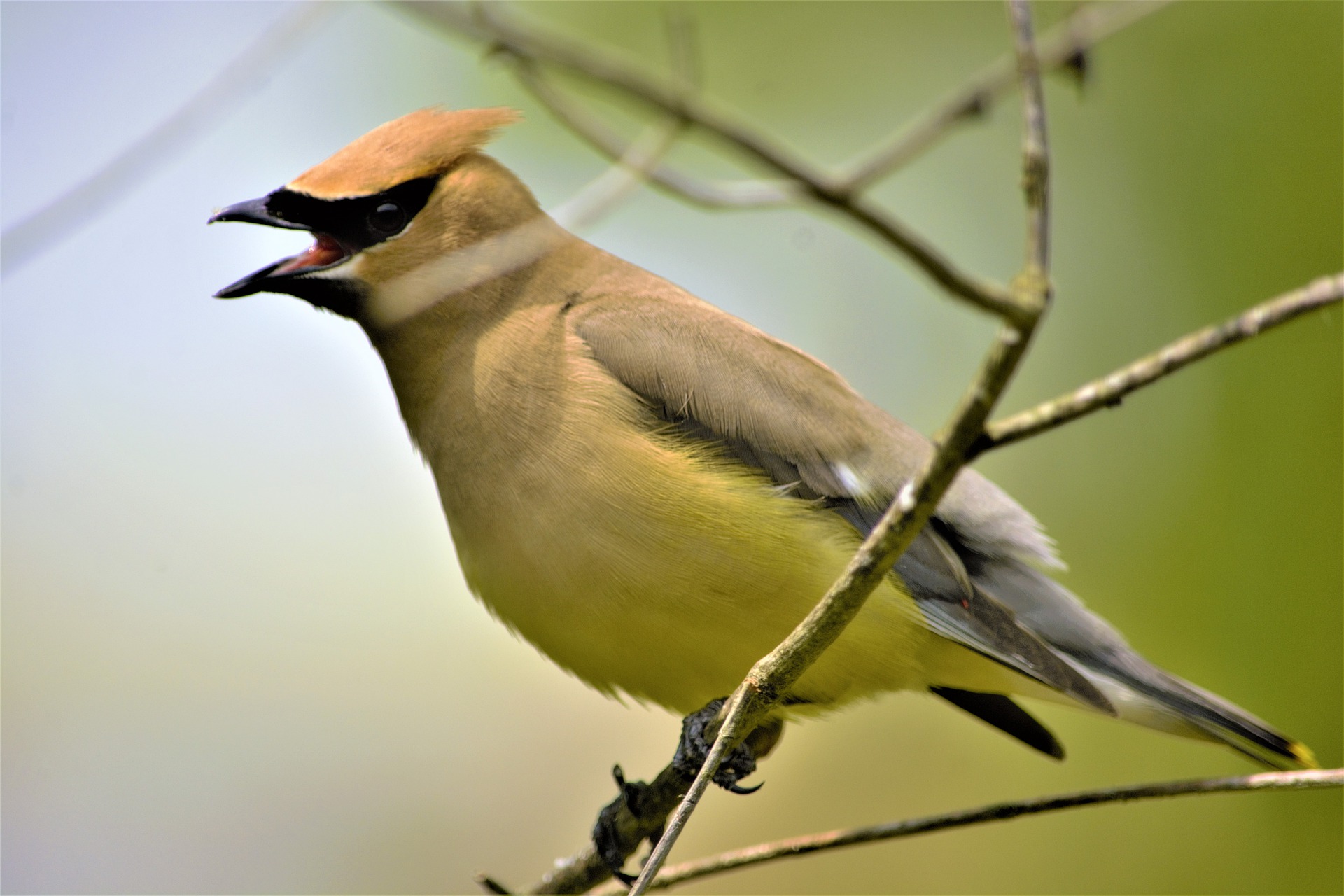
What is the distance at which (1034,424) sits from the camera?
4.67 feet

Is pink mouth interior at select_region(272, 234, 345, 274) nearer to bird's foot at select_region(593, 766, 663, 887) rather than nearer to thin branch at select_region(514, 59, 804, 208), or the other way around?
thin branch at select_region(514, 59, 804, 208)

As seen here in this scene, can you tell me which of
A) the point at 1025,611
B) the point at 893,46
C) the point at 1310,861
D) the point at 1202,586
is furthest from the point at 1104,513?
the point at 1025,611

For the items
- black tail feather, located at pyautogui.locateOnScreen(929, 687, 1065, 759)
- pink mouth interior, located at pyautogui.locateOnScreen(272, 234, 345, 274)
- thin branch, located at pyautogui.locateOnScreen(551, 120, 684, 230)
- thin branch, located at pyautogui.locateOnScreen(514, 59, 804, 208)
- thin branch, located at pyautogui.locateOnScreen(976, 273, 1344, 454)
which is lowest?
thin branch, located at pyautogui.locateOnScreen(976, 273, 1344, 454)

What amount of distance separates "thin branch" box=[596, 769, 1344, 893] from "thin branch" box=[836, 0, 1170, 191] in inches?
49.1

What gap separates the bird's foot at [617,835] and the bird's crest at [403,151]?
5.35 feet

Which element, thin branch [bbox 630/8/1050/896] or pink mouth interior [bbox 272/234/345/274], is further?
pink mouth interior [bbox 272/234/345/274]

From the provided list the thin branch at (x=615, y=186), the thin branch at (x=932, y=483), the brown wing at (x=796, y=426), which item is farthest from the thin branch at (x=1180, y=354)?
the brown wing at (x=796, y=426)

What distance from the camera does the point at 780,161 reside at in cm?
122

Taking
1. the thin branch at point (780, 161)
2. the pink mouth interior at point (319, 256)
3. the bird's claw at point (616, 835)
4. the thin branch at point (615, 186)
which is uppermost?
the thin branch at point (615, 186)

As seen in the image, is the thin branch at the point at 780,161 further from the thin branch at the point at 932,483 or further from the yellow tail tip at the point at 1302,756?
the yellow tail tip at the point at 1302,756

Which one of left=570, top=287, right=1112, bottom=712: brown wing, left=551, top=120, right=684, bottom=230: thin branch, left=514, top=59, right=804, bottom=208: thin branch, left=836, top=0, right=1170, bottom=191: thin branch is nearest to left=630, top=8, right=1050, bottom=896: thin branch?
left=836, top=0, right=1170, bottom=191: thin branch

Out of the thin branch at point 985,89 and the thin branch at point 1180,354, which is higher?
the thin branch at point 985,89

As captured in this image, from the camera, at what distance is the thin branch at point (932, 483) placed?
133 cm

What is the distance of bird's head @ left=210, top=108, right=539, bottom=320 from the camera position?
2.99 metres
